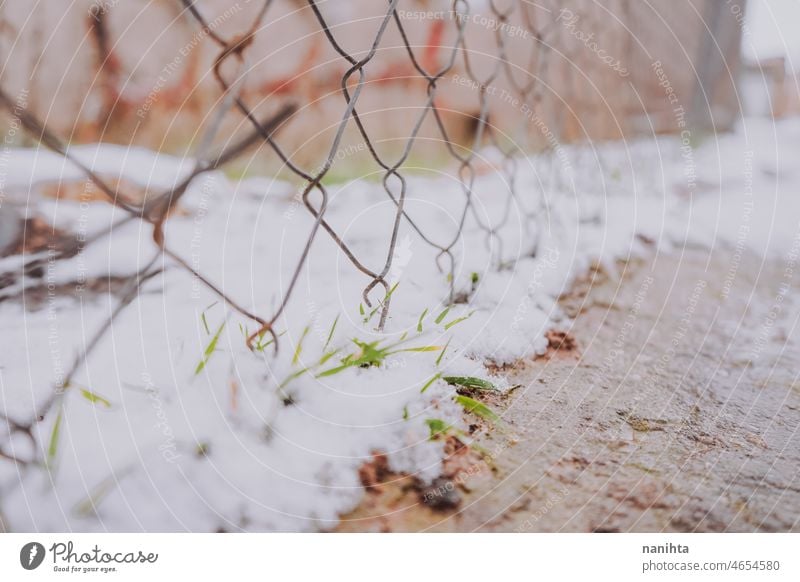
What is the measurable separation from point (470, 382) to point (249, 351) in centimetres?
13

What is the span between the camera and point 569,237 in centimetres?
57

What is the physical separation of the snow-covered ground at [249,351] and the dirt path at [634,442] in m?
0.02

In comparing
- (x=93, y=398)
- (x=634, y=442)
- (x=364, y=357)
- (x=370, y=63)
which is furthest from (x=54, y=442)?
(x=370, y=63)

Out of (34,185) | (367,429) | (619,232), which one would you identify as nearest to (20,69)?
(34,185)

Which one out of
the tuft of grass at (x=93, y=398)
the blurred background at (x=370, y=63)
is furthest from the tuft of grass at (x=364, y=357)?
the blurred background at (x=370, y=63)

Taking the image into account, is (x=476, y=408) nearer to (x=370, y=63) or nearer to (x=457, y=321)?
(x=457, y=321)

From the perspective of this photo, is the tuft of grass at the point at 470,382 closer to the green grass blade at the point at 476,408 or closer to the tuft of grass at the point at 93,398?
the green grass blade at the point at 476,408

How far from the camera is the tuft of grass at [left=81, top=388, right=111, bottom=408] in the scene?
0.31 m

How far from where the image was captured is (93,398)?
1.02ft

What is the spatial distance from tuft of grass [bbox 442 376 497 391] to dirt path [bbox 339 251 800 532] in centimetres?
2

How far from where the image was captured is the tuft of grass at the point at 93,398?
31cm

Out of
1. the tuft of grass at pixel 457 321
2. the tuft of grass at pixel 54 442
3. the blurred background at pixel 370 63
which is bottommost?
the tuft of grass at pixel 54 442
